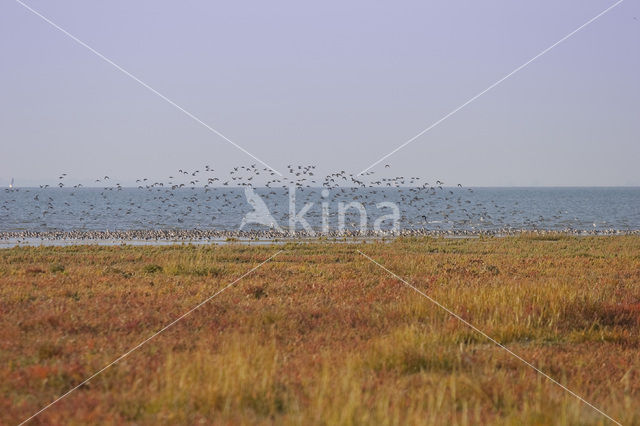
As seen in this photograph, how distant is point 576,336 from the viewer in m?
11.4

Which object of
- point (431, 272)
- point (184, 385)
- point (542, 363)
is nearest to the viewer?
point (184, 385)

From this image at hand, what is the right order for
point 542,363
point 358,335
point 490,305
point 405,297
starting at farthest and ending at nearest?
point 405,297
point 490,305
point 358,335
point 542,363

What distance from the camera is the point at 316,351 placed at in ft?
32.4

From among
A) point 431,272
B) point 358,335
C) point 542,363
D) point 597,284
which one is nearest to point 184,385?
point 358,335

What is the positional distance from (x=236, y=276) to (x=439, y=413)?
13.7 meters

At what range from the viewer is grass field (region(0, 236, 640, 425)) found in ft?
22.9

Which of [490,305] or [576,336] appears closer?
[576,336]

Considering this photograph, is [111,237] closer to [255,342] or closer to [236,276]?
[236,276]

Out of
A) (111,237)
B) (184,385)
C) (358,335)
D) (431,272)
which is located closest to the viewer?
(184,385)

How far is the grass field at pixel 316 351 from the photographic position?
6.98m

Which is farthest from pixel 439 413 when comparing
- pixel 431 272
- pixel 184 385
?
pixel 431 272

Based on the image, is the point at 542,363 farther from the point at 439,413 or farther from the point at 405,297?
the point at 405,297

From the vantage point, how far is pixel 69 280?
58.9 feet

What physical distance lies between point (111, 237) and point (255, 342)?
47.4m
